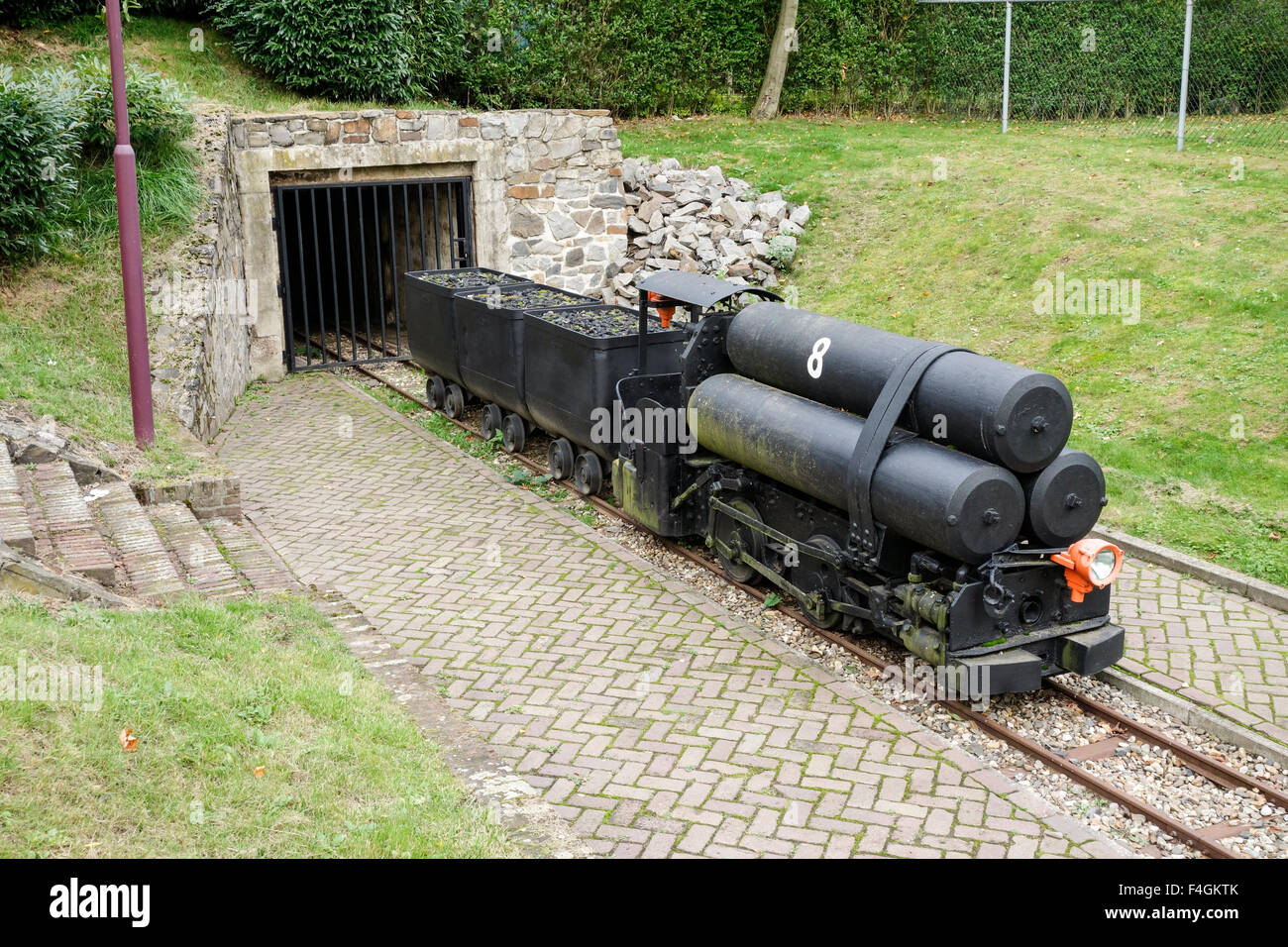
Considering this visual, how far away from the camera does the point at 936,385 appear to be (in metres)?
7.54

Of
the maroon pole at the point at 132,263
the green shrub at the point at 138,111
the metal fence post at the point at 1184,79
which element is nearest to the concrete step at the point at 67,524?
the maroon pole at the point at 132,263

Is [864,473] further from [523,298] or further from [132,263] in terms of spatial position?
[523,298]

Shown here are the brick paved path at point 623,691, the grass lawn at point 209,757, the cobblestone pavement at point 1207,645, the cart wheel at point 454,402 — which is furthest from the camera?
the cart wheel at point 454,402

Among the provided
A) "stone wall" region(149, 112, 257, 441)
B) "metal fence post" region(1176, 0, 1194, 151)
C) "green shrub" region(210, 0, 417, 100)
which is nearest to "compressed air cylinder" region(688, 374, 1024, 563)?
"stone wall" region(149, 112, 257, 441)

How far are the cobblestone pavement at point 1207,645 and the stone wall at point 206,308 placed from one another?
9.02 meters

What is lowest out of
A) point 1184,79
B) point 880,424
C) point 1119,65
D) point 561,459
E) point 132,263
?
point 561,459

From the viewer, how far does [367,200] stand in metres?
20.7

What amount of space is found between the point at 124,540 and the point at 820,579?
4957 mm

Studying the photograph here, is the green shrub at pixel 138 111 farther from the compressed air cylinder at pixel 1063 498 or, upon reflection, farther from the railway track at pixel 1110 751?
the compressed air cylinder at pixel 1063 498

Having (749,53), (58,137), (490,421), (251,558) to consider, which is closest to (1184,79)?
(749,53)

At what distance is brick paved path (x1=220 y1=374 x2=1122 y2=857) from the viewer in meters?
6.39

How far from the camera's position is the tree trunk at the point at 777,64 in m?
24.5

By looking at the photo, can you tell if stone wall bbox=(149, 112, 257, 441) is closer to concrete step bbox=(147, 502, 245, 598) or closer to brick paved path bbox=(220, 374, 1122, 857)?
brick paved path bbox=(220, 374, 1122, 857)

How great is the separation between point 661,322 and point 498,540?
247 centimetres
